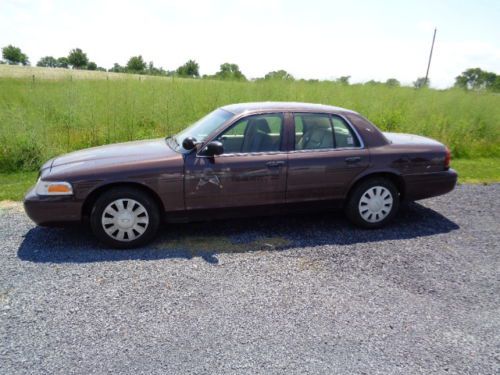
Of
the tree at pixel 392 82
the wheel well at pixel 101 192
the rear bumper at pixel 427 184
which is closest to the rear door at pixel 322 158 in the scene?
the rear bumper at pixel 427 184

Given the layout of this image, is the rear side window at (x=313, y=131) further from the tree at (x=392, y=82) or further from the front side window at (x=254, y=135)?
the tree at (x=392, y=82)

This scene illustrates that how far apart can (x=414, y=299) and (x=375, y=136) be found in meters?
2.26

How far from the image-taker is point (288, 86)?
12812 mm

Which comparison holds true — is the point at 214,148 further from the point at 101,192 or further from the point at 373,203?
the point at 373,203

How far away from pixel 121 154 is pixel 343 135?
2752mm

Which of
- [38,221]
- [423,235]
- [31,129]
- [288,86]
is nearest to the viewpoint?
[38,221]

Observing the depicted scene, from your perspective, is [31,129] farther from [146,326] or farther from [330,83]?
[330,83]

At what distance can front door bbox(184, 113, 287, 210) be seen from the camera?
159 inches

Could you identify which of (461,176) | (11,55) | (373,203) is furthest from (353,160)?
(11,55)

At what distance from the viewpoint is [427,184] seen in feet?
15.9

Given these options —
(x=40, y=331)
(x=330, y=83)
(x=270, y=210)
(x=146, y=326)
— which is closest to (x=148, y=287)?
(x=146, y=326)

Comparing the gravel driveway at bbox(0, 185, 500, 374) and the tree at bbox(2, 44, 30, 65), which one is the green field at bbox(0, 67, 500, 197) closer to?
the gravel driveway at bbox(0, 185, 500, 374)

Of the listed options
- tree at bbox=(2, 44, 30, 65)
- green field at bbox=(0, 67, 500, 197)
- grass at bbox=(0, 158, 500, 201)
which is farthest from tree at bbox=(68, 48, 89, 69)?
grass at bbox=(0, 158, 500, 201)

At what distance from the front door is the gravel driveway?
52cm
